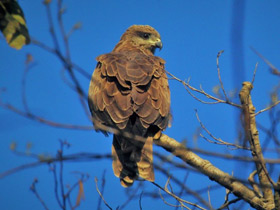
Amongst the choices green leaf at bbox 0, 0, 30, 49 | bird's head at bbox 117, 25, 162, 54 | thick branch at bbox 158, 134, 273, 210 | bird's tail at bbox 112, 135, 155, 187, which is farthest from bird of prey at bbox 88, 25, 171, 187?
bird's head at bbox 117, 25, 162, 54

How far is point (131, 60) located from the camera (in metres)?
5.55

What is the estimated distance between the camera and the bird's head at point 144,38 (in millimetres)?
7316

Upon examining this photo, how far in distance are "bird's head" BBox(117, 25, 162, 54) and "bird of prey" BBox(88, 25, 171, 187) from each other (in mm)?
1641

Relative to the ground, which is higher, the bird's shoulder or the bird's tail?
the bird's shoulder

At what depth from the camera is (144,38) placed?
7.39 m

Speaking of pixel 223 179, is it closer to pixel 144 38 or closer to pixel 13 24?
pixel 13 24

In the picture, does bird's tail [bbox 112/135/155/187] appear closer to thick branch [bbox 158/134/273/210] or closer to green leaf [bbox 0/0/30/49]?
thick branch [bbox 158/134/273/210]

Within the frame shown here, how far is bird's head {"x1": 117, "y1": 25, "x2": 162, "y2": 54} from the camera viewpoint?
288 inches

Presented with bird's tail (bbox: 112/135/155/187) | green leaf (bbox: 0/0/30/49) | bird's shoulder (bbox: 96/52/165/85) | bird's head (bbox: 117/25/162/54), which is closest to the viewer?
green leaf (bbox: 0/0/30/49)

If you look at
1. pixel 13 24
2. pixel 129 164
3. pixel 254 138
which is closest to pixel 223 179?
pixel 254 138

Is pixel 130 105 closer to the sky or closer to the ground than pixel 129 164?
closer to the sky

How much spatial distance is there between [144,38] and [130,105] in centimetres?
298

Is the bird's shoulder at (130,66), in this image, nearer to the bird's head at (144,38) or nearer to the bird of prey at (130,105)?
the bird of prey at (130,105)

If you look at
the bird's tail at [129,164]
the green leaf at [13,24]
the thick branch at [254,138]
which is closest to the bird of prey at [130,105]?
the bird's tail at [129,164]
